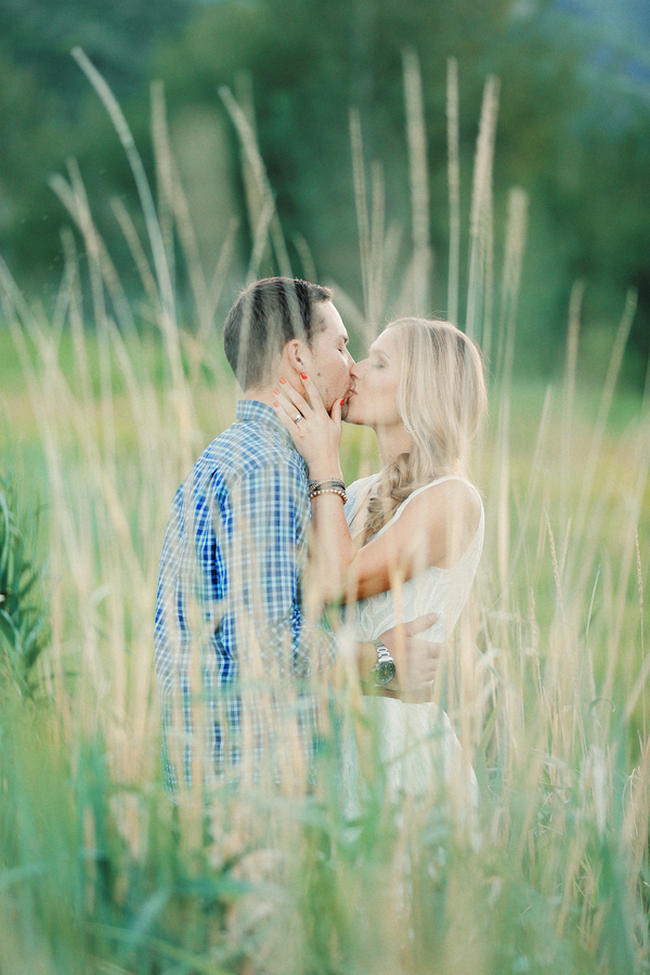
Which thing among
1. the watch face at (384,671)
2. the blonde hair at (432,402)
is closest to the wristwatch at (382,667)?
the watch face at (384,671)

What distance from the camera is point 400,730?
208 centimetres

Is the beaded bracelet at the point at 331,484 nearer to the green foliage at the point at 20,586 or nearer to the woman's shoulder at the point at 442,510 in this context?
the woman's shoulder at the point at 442,510

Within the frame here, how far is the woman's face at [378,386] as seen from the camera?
7.60 feet

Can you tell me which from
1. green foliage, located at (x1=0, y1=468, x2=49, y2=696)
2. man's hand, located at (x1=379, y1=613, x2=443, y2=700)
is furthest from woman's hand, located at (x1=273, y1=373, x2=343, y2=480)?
green foliage, located at (x1=0, y1=468, x2=49, y2=696)

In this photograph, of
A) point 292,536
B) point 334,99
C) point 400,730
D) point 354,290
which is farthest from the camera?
point 334,99

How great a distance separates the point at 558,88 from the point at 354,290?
4.69 meters

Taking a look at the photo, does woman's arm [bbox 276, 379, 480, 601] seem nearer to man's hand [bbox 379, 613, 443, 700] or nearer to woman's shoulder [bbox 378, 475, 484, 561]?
woman's shoulder [bbox 378, 475, 484, 561]

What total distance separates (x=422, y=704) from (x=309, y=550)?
1.33 feet

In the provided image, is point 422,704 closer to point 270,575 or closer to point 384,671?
point 384,671

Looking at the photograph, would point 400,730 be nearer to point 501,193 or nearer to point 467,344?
point 467,344

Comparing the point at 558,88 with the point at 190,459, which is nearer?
the point at 190,459

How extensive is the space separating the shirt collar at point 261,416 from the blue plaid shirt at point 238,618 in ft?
0.23

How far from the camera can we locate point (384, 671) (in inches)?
79.8

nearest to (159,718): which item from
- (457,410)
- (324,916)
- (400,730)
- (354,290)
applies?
(400,730)
